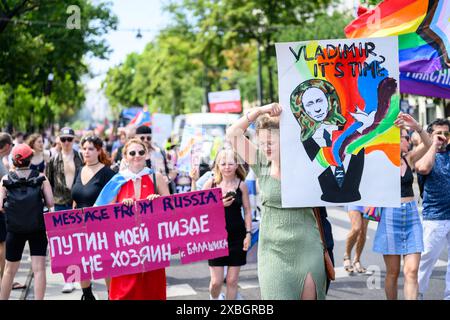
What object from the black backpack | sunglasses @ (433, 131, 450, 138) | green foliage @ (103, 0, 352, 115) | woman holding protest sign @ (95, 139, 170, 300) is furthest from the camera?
green foliage @ (103, 0, 352, 115)

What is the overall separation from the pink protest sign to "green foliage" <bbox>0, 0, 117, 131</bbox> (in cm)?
1411

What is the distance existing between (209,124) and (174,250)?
699 inches

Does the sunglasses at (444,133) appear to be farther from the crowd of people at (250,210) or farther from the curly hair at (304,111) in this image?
the curly hair at (304,111)

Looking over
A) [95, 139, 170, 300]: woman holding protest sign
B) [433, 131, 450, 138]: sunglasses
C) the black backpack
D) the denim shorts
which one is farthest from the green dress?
the black backpack

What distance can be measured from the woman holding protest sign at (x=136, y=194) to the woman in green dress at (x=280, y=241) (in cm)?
114

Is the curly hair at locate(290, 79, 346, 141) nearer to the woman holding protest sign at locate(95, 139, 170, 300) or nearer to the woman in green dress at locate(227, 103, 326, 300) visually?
the woman in green dress at locate(227, 103, 326, 300)

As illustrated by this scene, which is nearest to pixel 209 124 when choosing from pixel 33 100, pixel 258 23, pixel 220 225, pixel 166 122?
pixel 166 122

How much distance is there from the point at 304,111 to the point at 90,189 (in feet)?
10.6

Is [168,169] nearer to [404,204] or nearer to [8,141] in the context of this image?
[8,141]

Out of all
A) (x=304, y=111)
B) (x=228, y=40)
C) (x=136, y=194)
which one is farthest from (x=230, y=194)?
(x=228, y=40)

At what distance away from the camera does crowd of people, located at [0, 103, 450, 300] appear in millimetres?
3992

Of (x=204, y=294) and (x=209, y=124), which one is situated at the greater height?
(x=209, y=124)

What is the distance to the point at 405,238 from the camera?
5.77 metres

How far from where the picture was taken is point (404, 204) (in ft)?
19.3
